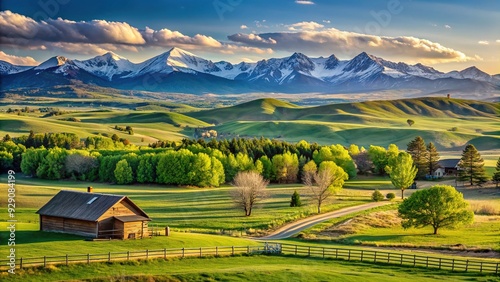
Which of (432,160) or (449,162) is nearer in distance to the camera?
(432,160)

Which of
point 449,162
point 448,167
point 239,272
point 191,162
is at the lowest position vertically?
point 239,272

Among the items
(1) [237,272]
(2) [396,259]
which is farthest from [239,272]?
(2) [396,259]

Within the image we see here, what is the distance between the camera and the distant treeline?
12219cm

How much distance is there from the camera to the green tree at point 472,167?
11562 cm

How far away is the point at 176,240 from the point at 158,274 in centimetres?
1401

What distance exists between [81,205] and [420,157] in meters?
95.6

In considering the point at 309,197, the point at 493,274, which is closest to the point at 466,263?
the point at 493,274

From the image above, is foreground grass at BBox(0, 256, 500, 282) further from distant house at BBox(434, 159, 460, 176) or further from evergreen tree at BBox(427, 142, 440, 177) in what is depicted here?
distant house at BBox(434, 159, 460, 176)

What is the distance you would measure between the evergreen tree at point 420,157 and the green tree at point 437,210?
61024 mm

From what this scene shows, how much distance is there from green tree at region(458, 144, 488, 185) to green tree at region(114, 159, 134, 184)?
66472 mm

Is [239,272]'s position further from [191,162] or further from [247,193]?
[191,162]

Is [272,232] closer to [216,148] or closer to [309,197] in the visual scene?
[309,197]

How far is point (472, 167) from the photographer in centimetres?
11694

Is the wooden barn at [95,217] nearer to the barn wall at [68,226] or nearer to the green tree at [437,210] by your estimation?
the barn wall at [68,226]
